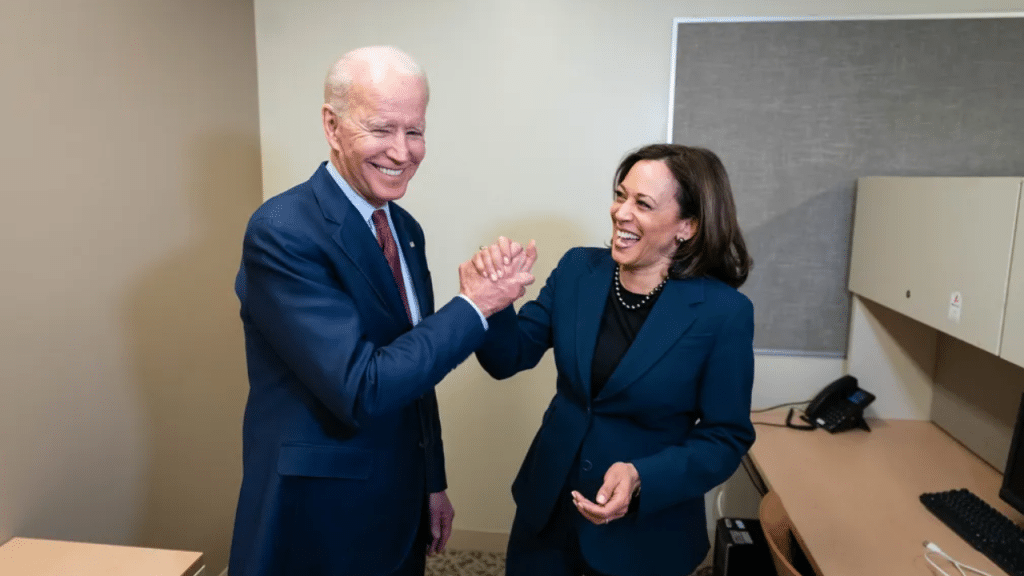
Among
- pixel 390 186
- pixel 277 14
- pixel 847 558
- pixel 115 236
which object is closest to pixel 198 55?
pixel 277 14

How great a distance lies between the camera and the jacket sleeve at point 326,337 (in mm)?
1113

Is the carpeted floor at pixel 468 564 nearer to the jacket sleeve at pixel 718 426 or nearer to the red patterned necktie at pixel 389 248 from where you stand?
the jacket sleeve at pixel 718 426

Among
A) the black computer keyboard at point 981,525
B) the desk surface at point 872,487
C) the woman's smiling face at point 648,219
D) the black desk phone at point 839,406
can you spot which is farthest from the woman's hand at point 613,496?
the black desk phone at point 839,406

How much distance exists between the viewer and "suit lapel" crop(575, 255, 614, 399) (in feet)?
4.87

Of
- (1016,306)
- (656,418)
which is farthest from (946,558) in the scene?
(656,418)

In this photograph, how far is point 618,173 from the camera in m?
1.69

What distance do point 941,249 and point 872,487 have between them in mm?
760

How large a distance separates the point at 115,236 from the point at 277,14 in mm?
1255

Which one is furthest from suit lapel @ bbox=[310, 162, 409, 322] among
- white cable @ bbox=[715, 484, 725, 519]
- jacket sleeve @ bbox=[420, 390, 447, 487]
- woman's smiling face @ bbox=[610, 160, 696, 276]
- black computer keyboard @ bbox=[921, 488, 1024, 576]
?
white cable @ bbox=[715, 484, 725, 519]

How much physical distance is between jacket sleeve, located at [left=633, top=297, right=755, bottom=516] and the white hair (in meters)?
0.89

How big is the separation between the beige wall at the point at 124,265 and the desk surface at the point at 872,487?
2.02m

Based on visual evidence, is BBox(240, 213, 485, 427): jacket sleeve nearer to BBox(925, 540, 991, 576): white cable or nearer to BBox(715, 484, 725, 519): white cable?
BBox(925, 540, 991, 576): white cable

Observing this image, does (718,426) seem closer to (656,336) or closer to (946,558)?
(656,336)

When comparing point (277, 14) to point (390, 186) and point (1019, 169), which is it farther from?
point (1019, 169)
